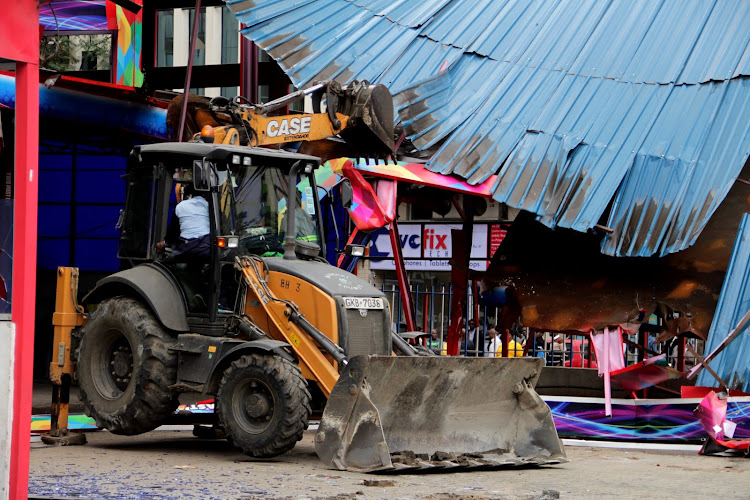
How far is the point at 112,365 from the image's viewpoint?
37.7 ft

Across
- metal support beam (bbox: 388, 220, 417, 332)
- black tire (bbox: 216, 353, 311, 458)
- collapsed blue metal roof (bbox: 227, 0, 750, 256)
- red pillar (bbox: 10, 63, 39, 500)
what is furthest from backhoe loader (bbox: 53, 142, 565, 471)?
metal support beam (bbox: 388, 220, 417, 332)

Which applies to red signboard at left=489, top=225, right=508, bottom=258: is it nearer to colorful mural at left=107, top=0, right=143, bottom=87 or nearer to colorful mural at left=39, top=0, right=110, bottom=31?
colorful mural at left=107, top=0, right=143, bottom=87

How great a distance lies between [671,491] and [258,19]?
10.7 m

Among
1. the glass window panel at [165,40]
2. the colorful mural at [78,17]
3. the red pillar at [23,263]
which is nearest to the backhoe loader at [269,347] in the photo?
the red pillar at [23,263]

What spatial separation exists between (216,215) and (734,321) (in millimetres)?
6202

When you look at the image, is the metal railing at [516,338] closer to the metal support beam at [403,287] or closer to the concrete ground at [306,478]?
the metal support beam at [403,287]

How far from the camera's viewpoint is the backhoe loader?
10.1 metres

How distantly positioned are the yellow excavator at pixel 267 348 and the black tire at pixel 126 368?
0.05 ft

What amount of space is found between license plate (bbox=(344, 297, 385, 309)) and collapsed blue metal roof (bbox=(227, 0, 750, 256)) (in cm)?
348

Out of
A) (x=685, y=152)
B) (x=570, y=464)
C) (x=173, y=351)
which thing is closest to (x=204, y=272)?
(x=173, y=351)

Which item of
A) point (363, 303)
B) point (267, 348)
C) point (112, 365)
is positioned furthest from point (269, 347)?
point (112, 365)

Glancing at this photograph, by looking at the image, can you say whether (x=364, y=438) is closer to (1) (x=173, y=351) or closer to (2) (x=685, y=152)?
(1) (x=173, y=351)

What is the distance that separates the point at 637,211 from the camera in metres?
13.9

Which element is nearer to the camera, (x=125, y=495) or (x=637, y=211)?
(x=125, y=495)
